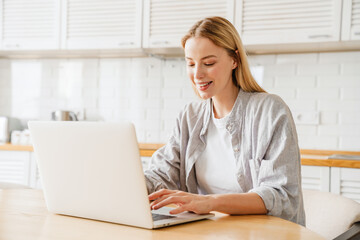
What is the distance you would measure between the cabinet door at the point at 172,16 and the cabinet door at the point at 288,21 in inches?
7.0

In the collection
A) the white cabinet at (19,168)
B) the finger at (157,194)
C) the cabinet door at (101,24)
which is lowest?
the white cabinet at (19,168)

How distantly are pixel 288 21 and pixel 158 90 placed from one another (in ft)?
3.94

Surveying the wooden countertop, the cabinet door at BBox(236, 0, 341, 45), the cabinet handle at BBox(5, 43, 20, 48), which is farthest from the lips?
the cabinet handle at BBox(5, 43, 20, 48)

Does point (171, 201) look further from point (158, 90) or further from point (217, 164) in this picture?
point (158, 90)

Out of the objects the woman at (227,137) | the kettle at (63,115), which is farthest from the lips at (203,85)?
the kettle at (63,115)

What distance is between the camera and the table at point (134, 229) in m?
0.96

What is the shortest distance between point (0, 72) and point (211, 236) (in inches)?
143

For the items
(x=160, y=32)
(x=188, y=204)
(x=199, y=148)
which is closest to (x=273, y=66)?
(x=160, y=32)

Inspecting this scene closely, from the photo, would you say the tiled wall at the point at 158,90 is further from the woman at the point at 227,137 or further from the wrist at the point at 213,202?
the wrist at the point at 213,202

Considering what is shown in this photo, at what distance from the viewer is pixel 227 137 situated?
1.61 metres

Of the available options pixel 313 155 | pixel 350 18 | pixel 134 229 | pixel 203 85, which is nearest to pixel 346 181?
pixel 313 155

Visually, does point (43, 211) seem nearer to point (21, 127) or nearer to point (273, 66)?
point (273, 66)

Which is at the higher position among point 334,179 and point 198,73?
point 198,73

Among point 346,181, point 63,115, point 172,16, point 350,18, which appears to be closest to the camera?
point 346,181
